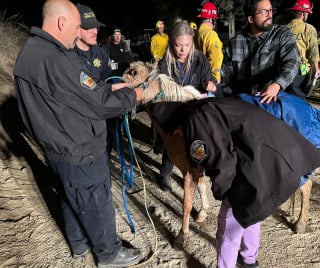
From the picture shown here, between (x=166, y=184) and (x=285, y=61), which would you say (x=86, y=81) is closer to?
(x=285, y=61)

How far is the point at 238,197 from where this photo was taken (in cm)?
171

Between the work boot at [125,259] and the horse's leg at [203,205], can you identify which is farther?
→ the horse's leg at [203,205]

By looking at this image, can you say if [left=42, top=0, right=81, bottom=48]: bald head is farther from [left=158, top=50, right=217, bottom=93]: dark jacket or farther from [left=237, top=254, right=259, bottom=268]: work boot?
[left=237, top=254, right=259, bottom=268]: work boot

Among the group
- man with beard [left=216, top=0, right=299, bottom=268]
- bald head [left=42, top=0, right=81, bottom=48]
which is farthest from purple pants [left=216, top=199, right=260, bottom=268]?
bald head [left=42, top=0, right=81, bottom=48]

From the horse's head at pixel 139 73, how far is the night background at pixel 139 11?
5844 millimetres

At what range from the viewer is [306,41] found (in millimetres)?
4172

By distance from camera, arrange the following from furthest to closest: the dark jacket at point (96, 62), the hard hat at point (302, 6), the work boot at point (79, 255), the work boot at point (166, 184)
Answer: the hard hat at point (302, 6)
the work boot at point (166, 184)
the dark jacket at point (96, 62)
the work boot at point (79, 255)

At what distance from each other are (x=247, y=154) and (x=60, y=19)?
1.34 m

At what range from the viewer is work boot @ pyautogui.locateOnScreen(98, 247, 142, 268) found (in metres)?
2.55

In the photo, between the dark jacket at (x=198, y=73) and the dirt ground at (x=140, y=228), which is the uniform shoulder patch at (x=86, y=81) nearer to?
the dirt ground at (x=140, y=228)

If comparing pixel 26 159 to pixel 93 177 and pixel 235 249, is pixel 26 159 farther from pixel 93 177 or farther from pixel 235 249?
pixel 235 249

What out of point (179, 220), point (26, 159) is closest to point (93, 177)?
point (179, 220)

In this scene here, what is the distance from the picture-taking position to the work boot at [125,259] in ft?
8.37

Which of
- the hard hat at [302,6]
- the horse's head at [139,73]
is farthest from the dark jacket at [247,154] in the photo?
the hard hat at [302,6]
